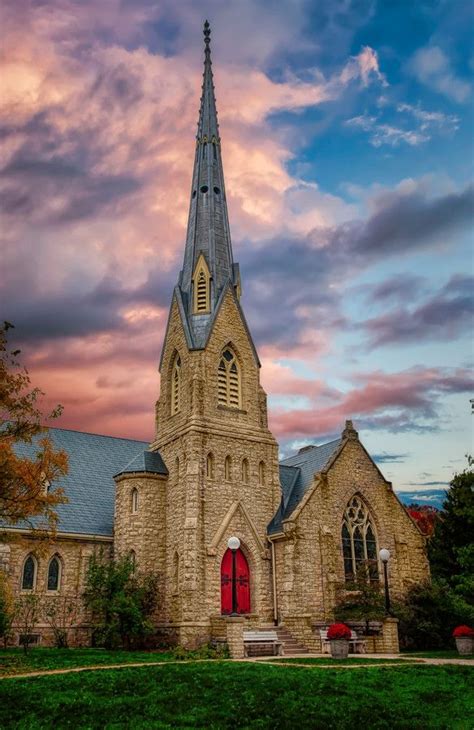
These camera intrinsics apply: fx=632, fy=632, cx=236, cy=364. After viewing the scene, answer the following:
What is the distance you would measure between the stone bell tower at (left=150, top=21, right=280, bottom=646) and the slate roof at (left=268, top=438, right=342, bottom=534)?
2.24 ft

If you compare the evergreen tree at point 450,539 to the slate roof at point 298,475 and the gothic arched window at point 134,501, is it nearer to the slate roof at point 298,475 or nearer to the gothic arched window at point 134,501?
the slate roof at point 298,475

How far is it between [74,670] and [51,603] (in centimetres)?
1148

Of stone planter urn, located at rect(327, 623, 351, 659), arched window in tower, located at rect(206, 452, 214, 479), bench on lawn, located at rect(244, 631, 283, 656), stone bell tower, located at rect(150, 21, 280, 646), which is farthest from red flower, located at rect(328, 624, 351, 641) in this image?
arched window in tower, located at rect(206, 452, 214, 479)

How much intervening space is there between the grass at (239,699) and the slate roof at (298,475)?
46.2 ft

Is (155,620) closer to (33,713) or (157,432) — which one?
A: (157,432)

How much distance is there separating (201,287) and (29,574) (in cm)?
1617

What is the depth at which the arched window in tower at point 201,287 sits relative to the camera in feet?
108

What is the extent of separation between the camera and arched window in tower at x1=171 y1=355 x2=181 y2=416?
3150 centimetres

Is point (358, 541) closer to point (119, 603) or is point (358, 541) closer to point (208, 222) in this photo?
point (119, 603)

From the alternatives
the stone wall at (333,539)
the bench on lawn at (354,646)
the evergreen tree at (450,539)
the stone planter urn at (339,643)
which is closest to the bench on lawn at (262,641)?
the bench on lawn at (354,646)

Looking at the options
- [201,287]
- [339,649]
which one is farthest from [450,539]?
[201,287]

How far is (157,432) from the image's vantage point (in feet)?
106

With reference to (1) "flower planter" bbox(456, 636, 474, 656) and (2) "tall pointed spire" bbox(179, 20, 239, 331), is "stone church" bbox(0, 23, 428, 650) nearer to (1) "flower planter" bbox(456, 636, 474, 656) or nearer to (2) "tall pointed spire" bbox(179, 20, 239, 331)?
(2) "tall pointed spire" bbox(179, 20, 239, 331)

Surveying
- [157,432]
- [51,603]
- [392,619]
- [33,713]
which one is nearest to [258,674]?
[33,713]
